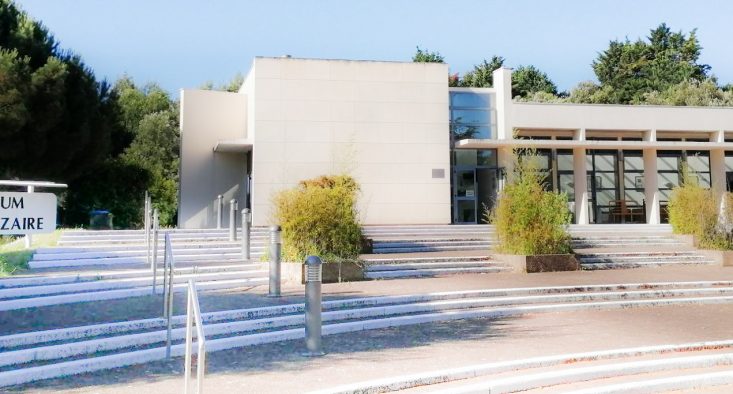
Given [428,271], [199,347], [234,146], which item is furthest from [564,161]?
[199,347]

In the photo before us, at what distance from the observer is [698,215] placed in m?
16.5

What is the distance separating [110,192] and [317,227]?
1668 cm

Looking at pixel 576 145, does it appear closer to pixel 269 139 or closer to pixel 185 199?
pixel 269 139

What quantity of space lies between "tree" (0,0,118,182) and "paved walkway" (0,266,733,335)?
13.6m

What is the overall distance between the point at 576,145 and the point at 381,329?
762 inches

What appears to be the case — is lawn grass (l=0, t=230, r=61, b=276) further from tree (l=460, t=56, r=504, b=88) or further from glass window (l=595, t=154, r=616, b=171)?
tree (l=460, t=56, r=504, b=88)

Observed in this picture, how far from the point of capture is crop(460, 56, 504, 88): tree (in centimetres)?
4944

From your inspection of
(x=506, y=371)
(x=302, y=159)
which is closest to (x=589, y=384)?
(x=506, y=371)

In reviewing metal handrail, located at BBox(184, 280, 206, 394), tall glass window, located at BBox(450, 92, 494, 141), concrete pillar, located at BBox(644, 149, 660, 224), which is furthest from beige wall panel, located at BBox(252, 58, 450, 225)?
metal handrail, located at BBox(184, 280, 206, 394)

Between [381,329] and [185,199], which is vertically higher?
[185,199]

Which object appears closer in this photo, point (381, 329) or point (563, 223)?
point (381, 329)

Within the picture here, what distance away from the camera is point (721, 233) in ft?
51.4

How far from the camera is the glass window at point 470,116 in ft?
80.6

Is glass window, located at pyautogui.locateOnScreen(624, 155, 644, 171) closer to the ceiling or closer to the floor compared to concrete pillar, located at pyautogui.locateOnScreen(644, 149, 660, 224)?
closer to the ceiling
